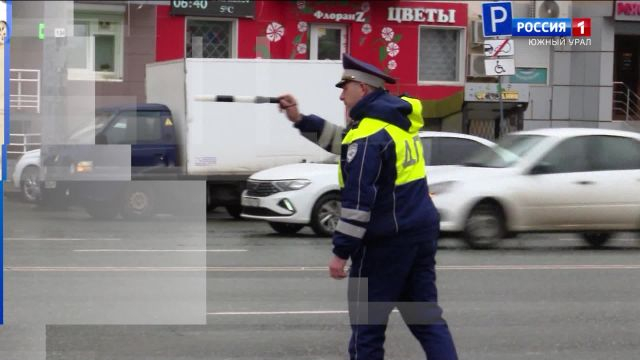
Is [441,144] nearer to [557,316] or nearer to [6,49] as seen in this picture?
[557,316]

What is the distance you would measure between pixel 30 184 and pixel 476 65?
12.6 m

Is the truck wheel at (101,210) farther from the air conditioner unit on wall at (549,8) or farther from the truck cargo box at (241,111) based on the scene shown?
the air conditioner unit on wall at (549,8)

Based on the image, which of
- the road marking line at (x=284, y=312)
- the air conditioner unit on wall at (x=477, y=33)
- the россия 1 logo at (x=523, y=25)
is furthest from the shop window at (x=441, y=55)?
the road marking line at (x=284, y=312)

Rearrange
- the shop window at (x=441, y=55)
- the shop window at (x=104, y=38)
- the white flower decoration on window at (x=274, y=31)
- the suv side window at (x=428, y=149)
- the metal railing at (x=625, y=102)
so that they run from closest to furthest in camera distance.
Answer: the suv side window at (x=428, y=149)
the shop window at (x=104, y=38)
the white flower decoration on window at (x=274, y=31)
the shop window at (x=441, y=55)
the metal railing at (x=625, y=102)

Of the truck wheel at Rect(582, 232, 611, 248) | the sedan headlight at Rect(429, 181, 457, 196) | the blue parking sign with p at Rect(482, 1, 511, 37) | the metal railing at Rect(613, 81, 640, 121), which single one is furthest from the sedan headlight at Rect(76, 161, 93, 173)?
the metal railing at Rect(613, 81, 640, 121)

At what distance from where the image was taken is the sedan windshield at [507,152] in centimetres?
1473

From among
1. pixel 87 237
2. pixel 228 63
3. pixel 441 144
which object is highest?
pixel 228 63

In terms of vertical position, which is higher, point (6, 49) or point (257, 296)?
point (6, 49)

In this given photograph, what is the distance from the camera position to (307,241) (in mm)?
15359

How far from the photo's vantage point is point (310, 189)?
15.7 meters

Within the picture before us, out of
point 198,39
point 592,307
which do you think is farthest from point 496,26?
point 592,307

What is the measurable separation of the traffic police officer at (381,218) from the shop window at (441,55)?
22.4 m

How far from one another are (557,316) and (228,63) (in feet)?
36.3

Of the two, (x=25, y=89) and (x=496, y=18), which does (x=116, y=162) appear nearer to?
(x=25, y=89)
